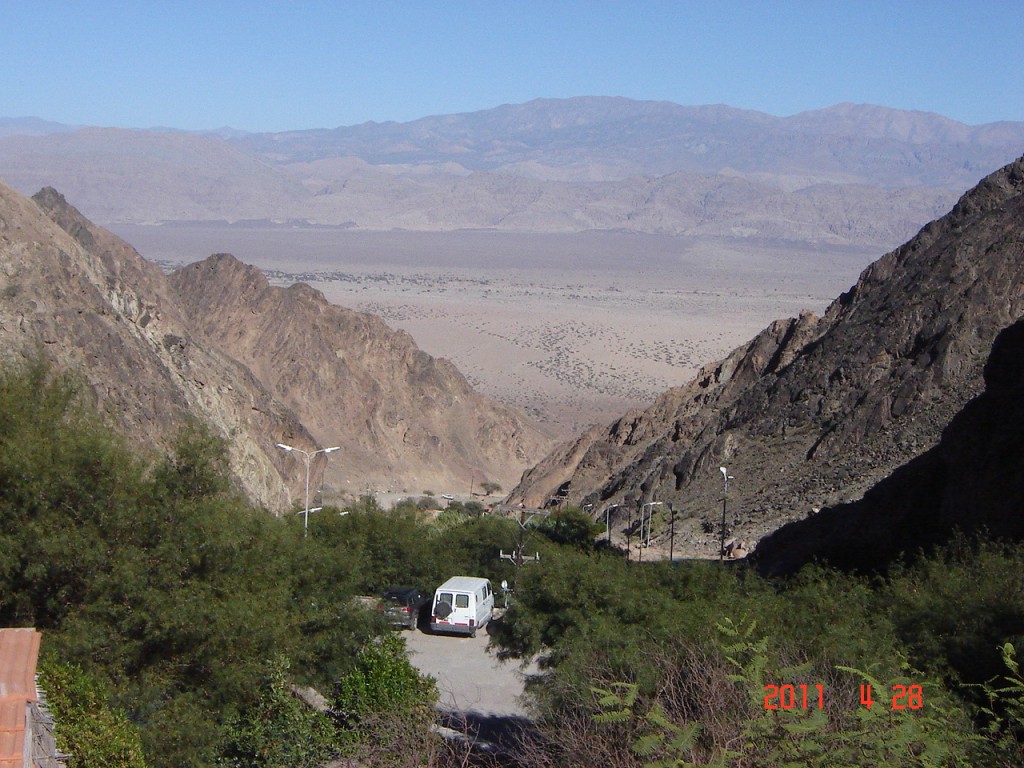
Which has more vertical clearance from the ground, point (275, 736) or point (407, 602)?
point (275, 736)

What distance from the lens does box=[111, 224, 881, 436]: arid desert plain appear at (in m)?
88.4

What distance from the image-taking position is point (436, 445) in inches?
2361

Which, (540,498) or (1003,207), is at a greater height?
(1003,207)

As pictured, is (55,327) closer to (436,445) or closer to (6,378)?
(6,378)

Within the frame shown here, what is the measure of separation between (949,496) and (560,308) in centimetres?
11608

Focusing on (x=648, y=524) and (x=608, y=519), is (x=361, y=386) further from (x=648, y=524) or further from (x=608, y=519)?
(x=648, y=524)

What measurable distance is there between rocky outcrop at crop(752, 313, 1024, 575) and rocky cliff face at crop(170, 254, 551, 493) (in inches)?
1183

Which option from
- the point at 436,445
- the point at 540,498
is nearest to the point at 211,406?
the point at 540,498

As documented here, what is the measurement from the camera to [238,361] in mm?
54625

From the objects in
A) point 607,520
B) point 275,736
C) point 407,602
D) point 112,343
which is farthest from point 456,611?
point 607,520

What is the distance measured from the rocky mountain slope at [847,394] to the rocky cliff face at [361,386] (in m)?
12.8

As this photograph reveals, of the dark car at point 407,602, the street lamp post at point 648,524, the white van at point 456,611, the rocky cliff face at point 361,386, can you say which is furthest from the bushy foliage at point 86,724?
the rocky cliff face at point 361,386

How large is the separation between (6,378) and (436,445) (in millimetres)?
46965

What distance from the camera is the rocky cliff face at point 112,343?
90.0 ft
